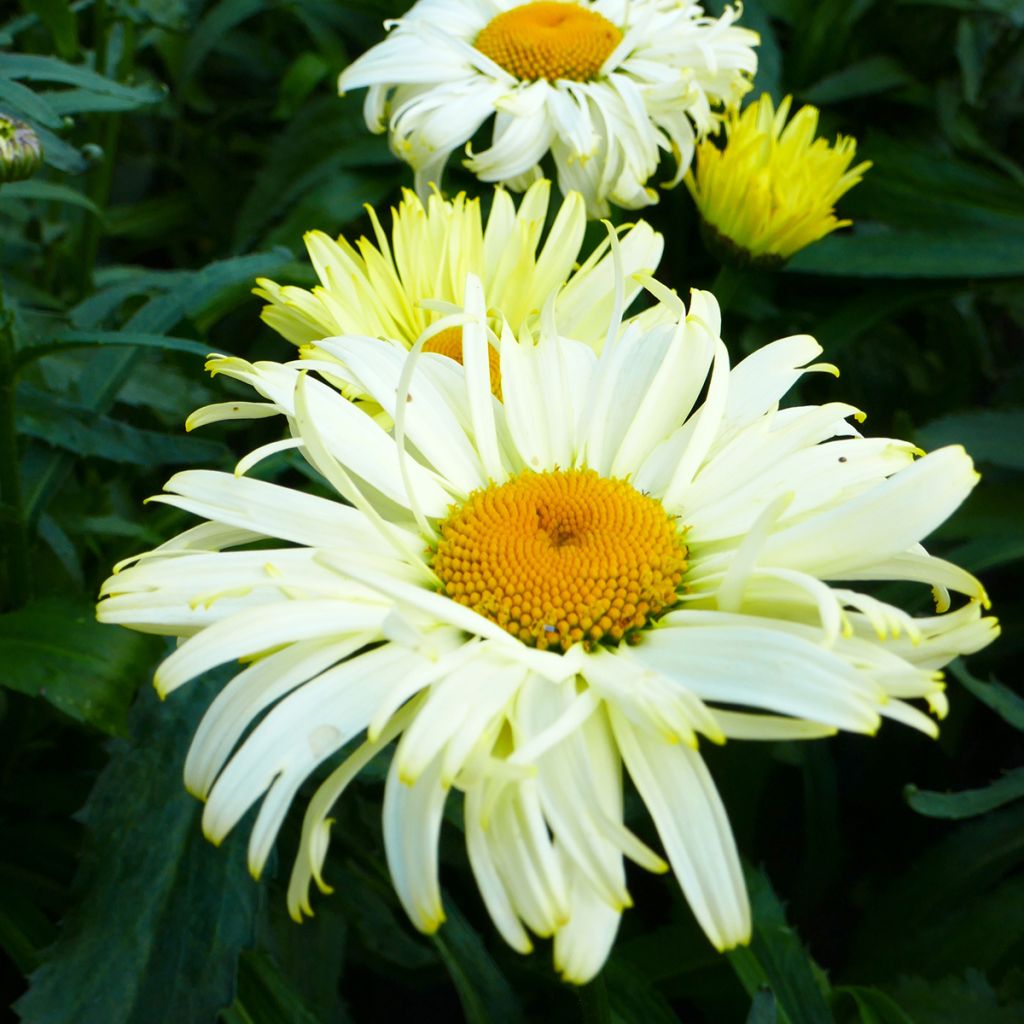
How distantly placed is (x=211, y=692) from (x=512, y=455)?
0.31m

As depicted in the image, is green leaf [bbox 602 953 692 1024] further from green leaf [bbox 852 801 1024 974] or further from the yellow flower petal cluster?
the yellow flower petal cluster

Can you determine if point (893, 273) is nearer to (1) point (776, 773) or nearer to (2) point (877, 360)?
(2) point (877, 360)

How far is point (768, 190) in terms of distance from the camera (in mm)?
983

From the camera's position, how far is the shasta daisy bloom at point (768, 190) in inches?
38.9

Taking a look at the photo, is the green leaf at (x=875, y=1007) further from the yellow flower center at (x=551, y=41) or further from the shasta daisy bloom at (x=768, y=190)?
the yellow flower center at (x=551, y=41)

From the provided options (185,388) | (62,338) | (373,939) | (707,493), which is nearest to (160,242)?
(185,388)

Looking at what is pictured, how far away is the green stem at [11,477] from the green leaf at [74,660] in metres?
0.06

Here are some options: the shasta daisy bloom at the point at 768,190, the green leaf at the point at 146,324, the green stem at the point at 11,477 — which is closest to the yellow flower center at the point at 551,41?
the shasta daisy bloom at the point at 768,190

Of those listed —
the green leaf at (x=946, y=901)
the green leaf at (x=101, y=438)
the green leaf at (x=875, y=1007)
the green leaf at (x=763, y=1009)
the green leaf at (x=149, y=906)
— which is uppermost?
the green leaf at (x=101, y=438)

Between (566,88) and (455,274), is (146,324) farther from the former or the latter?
(566,88)

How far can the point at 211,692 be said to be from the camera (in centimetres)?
87

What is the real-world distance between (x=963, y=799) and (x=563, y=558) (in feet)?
1.42

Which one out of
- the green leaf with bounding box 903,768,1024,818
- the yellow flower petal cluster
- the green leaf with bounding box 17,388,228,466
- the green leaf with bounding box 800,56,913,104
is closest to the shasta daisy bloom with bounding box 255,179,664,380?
the yellow flower petal cluster

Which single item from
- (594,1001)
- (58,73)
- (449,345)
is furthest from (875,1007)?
(58,73)
